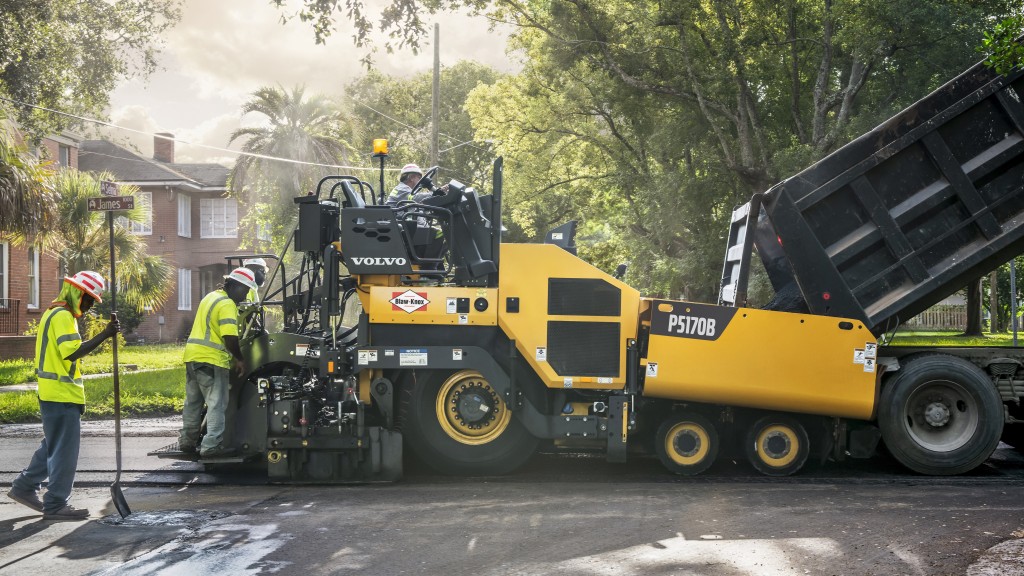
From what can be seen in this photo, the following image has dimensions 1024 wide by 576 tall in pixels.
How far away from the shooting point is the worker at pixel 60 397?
7.08m

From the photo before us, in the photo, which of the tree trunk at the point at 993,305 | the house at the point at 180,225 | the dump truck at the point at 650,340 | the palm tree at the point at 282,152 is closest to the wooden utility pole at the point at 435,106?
the palm tree at the point at 282,152

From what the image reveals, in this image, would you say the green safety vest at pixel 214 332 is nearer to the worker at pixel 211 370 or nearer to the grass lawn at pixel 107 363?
the worker at pixel 211 370

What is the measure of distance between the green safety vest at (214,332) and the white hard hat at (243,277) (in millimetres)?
230

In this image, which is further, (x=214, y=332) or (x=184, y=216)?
(x=184, y=216)

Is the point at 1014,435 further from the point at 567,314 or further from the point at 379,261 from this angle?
the point at 379,261

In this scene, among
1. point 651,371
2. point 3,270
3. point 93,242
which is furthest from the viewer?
point 3,270

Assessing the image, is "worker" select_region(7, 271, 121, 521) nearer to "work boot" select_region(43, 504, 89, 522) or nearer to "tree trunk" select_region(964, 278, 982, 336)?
"work boot" select_region(43, 504, 89, 522)

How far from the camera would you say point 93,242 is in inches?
910

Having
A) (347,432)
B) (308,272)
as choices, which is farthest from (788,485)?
(308,272)

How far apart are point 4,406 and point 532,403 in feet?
27.9

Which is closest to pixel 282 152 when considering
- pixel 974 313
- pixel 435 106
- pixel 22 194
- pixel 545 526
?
pixel 435 106

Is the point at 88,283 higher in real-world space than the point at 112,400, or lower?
higher

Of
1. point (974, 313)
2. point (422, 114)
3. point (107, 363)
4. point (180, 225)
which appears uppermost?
point (422, 114)

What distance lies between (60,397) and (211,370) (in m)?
1.72
